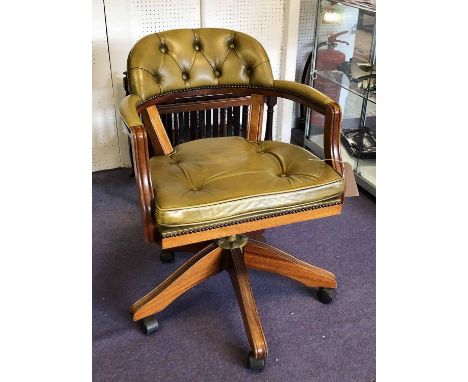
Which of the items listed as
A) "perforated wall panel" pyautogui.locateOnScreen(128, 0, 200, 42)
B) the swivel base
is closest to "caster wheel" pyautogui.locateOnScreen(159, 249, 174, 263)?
the swivel base

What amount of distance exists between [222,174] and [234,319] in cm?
49

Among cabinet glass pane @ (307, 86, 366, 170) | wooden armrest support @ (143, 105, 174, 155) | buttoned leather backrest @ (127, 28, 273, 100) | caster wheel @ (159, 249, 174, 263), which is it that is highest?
buttoned leather backrest @ (127, 28, 273, 100)

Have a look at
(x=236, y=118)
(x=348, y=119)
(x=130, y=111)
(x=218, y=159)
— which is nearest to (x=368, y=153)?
(x=348, y=119)

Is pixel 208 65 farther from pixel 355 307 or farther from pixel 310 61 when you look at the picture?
pixel 310 61

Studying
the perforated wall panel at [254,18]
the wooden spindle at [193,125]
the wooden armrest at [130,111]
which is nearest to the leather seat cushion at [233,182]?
the wooden armrest at [130,111]

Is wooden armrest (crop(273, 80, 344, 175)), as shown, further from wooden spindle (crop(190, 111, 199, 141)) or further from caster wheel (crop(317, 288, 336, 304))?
wooden spindle (crop(190, 111, 199, 141))

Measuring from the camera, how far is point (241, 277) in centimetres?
142

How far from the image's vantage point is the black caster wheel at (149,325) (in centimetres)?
141

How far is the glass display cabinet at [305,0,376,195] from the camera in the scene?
6.81ft

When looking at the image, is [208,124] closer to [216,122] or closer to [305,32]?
[216,122]

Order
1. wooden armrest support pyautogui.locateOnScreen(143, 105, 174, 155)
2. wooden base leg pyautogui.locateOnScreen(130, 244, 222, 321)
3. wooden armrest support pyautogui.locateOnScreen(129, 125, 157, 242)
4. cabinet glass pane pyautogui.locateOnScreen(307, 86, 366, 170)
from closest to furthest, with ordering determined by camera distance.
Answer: wooden armrest support pyautogui.locateOnScreen(129, 125, 157, 242)
wooden base leg pyautogui.locateOnScreen(130, 244, 222, 321)
wooden armrest support pyautogui.locateOnScreen(143, 105, 174, 155)
cabinet glass pane pyautogui.locateOnScreen(307, 86, 366, 170)

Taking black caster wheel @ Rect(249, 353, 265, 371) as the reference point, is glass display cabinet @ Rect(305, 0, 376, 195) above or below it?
above
